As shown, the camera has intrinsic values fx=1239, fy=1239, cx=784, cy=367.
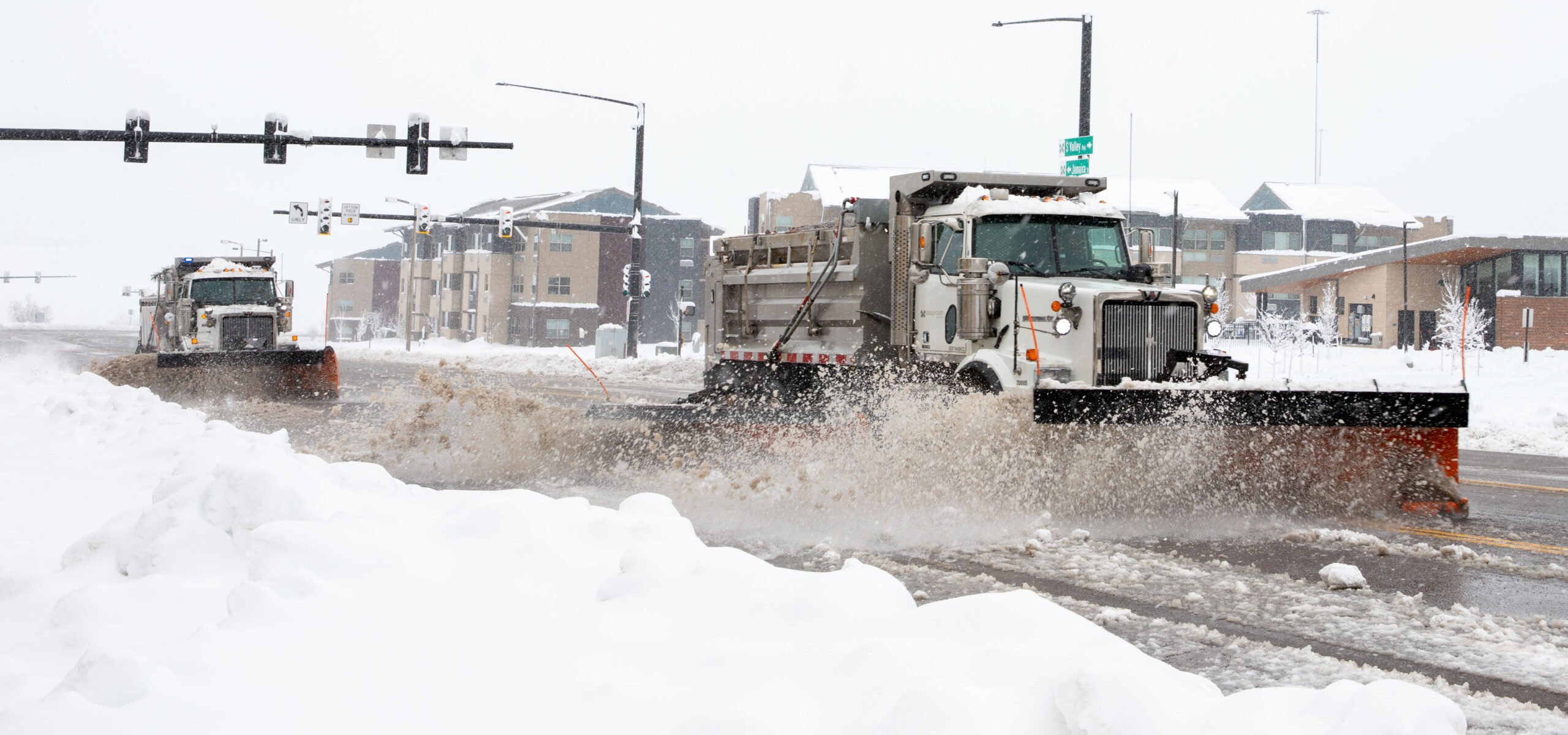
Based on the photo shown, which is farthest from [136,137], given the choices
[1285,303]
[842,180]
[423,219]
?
[1285,303]

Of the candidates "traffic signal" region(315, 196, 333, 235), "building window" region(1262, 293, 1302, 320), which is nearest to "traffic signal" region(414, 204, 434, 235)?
"traffic signal" region(315, 196, 333, 235)

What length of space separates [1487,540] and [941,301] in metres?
4.50

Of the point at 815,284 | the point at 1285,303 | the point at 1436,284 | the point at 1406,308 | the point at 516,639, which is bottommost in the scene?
the point at 516,639

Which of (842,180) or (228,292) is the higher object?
(842,180)

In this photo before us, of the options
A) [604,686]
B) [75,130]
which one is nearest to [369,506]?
[604,686]

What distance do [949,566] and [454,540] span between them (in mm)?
2834

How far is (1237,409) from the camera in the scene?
801 centimetres

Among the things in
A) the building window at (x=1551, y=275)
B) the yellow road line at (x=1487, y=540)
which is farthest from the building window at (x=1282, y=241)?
the yellow road line at (x=1487, y=540)

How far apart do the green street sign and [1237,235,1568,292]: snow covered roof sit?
1404 inches

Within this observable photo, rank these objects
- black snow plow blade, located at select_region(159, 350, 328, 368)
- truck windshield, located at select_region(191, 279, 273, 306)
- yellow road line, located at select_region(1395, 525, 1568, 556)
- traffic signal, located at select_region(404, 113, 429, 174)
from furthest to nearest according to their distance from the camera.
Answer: traffic signal, located at select_region(404, 113, 429, 174) < truck windshield, located at select_region(191, 279, 273, 306) < black snow plow blade, located at select_region(159, 350, 328, 368) < yellow road line, located at select_region(1395, 525, 1568, 556)

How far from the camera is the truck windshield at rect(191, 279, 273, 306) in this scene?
84.4 feet

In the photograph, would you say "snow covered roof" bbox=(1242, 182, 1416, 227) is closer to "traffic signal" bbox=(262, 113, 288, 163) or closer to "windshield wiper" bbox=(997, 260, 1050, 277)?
"traffic signal" bbox=(262, 113, 288, 163)

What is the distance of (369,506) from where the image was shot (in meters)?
5.17

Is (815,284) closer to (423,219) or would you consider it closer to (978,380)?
(978,380)
